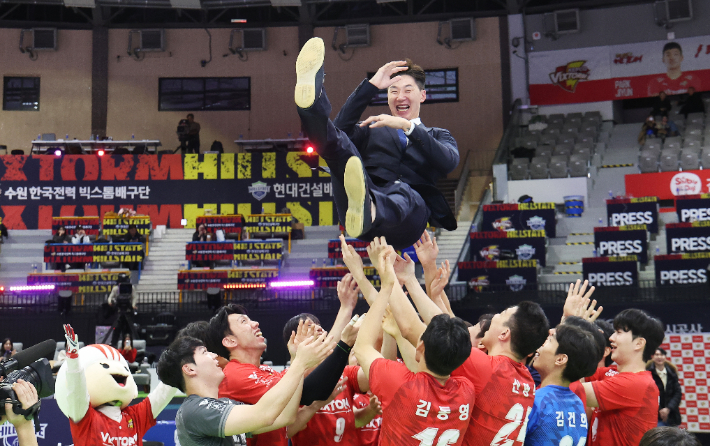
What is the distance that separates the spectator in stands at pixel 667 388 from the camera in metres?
6.66

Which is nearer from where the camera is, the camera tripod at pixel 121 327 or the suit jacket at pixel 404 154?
the suit jacket at pixel 404 154

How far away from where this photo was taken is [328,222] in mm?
17203

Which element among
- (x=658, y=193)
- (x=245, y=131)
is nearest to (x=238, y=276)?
(x=245, y=131)

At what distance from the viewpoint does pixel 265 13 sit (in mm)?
20297

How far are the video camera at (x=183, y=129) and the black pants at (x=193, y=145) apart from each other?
0.14 metres

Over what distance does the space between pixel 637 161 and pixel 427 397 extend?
48.0ft

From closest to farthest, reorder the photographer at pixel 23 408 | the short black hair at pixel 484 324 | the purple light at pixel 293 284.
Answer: the photographer at pixel 23 408
the short black hair at pixel 484 324
the purple light at pixel 293 284

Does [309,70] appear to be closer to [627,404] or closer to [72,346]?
[72,346]

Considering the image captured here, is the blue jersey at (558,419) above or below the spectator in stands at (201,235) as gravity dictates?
below

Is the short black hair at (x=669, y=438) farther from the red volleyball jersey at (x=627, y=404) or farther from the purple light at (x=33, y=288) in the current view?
the purple light at (x=33, y=288)

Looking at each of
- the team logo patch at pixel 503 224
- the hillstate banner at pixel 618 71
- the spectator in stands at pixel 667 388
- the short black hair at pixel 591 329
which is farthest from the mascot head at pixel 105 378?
the hillstate banner at pixel 618 71

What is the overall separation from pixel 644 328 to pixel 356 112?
6.44 ft

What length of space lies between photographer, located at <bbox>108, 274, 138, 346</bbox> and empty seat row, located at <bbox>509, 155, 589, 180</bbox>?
8546mm

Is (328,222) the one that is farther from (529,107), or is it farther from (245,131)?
(529,107)
